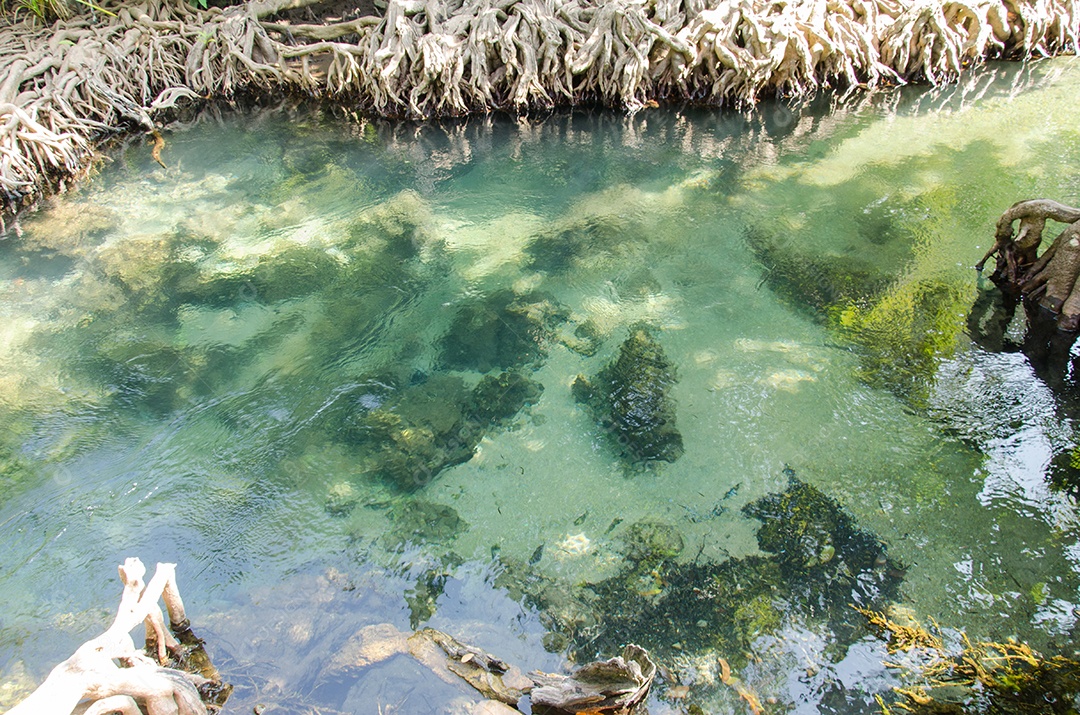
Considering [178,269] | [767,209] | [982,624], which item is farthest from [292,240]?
[982,624]

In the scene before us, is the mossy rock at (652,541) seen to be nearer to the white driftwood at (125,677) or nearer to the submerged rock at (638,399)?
the submerged rock at (638,399)

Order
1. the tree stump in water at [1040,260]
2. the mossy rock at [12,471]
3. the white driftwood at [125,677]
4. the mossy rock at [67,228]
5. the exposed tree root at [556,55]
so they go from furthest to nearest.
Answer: the exposed tree root at [556,55] < the mossy rock at [67,228] < the tree stump in water at [1040,260] < the mossy rock at [12,471] < the white driftwood at [125,677]

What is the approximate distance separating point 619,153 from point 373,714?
7825 millimetres

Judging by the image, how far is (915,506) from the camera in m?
4.81

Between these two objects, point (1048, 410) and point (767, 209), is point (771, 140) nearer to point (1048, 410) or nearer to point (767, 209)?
point (767, 209)

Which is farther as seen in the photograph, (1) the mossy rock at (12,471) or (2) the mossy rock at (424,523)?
(1) the mossy rock at (12,471)

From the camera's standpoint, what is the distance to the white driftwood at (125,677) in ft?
10.1

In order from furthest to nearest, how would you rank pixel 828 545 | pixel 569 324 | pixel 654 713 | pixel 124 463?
pixel 569 324 < pixel 124 463 < pixel 828 545 < pixel 654 713

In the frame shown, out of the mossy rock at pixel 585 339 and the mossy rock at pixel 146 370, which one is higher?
the mossy rock at pixel 585 339

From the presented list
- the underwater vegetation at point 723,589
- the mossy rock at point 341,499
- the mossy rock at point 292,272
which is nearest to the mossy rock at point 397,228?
the mossy rock at point 292,272

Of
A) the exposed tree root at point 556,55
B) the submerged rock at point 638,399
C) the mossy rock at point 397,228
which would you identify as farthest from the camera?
the exposed tree root at point 556,55

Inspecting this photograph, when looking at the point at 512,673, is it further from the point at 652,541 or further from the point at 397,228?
the point at 397,228

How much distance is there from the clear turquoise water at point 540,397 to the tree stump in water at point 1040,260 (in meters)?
0.41

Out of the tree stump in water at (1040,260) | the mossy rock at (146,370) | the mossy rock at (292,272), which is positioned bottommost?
the mossy rock at (146,370)
